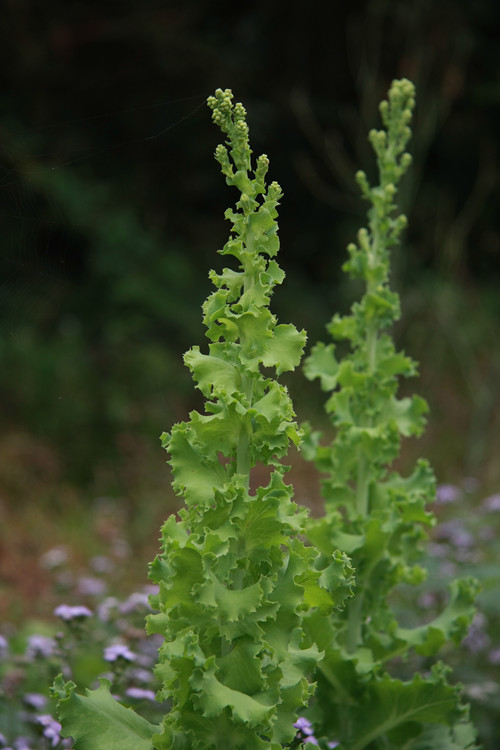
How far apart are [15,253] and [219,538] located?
5636mm

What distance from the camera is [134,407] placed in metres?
7.62

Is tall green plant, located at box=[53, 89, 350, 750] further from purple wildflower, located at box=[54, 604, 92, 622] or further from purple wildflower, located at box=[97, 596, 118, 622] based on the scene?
purple wildflower, located at box=[97, 596, 118, 622]

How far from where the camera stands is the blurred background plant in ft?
23.8

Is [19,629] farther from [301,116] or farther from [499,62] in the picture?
[499,62]

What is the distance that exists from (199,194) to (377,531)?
24.5ft

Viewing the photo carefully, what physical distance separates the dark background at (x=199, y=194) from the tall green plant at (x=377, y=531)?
4.52m

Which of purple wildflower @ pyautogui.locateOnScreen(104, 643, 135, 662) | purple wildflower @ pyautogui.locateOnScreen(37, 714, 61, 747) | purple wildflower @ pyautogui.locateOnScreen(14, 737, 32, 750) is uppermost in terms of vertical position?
purple wildflower @ pyautogui.locateOnScreen(104, 643, 135, 662)

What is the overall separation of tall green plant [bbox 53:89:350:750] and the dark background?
203 inches

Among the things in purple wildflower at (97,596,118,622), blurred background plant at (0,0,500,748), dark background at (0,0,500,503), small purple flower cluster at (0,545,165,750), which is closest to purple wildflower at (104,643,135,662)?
small purple flower cluster at (0,545,165,750)

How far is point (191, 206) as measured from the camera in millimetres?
9414

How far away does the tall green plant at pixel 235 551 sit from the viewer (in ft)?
5.03

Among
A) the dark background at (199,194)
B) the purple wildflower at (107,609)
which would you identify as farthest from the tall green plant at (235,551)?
the dark background at (199,194)

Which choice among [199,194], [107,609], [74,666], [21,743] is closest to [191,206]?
[199,194]

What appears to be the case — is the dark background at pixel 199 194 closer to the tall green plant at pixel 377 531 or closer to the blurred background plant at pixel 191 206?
the blurred background plant at pixel 191 206
